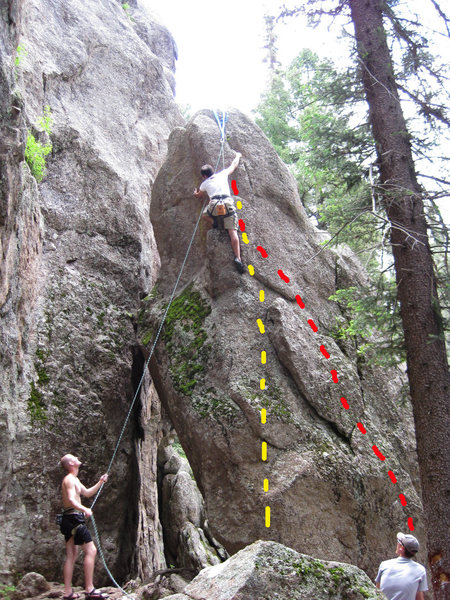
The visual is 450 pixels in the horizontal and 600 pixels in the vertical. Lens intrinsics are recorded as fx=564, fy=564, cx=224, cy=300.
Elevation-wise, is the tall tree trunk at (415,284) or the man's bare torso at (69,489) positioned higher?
the tall tree trunk at (415,284)

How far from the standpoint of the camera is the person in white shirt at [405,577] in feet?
19.1

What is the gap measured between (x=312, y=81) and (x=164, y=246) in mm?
4339

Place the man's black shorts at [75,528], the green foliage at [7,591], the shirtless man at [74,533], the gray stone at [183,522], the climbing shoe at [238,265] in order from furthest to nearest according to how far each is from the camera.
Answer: the gray stone at [183,522] < the climbing shoe at [238,265] < the green foliage at [7,591] < the man's black shorts at [75,528] < the shirtless man at [74,533]

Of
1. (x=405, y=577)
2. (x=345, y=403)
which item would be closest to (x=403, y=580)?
(x=405, y=577)

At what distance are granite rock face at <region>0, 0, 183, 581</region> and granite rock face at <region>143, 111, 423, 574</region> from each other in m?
1.17

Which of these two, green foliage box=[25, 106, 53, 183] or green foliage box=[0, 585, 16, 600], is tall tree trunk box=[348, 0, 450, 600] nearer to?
green foliage box=[0, 585, 16, 600]

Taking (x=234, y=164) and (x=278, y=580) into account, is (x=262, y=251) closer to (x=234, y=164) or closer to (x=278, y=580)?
(x=234, y=164)

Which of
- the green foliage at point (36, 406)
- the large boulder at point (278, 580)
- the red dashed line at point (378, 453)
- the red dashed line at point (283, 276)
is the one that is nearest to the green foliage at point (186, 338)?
the red dashed line at point (283, 276)

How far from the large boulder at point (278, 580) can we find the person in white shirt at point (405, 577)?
1.37m

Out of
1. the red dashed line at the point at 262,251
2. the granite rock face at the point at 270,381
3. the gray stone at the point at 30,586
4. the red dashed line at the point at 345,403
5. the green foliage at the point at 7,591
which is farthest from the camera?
the red dashed line at the point at 262,251

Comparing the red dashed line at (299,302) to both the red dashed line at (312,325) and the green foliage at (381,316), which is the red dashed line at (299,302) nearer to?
the red dashed line at (312,325)

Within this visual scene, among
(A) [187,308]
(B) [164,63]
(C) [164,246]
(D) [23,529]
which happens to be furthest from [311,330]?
(B) [164,63]

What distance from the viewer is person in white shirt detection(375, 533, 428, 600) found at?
5.82 metres

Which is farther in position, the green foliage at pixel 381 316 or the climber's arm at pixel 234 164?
the climber's arm at pixel 234 164
